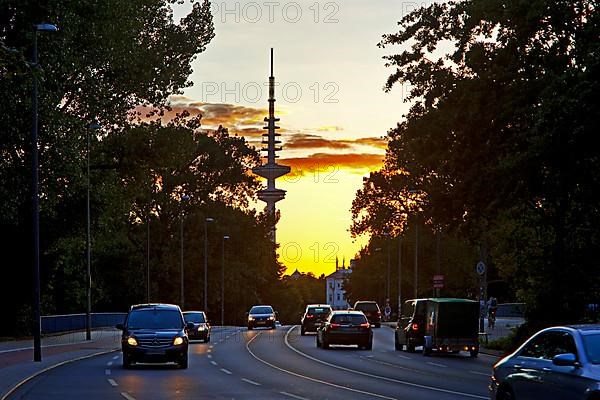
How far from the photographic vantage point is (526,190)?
3900 cm

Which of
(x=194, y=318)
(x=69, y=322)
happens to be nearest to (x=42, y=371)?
(x=194, y=318)

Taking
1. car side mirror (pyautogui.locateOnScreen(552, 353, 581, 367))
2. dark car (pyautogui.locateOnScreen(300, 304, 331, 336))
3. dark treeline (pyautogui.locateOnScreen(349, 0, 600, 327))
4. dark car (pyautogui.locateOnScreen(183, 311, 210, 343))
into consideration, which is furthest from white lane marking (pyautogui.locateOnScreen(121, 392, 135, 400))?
dark car (pyautogui.locateOnScreen(300, 304, 331, 336))

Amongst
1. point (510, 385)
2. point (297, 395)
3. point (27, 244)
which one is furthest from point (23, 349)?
point (510, 385)

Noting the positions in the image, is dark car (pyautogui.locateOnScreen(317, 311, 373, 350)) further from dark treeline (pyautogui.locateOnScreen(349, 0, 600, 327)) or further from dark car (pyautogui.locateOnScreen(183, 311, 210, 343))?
dark car (pyautogui.locateOnScreen(183, 311, 210, 343))

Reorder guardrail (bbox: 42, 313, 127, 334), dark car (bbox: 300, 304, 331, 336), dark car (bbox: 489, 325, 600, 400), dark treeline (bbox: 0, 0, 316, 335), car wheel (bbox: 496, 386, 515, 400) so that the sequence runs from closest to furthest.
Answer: dark car (bbox: 489, 325, 600, 400)
car wheel (bbox: 496, 386, 515, 400)
dark treeline (bbox: 0, 0, 316, 335)
guardrail (bbox: 42, 313, 127, 334)
dark car (bbox: 300, 304, 331, 336)

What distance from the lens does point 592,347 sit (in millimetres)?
14547

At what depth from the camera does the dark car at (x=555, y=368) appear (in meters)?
14.1

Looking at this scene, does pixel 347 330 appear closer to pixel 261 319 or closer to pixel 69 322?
pixel 69 322

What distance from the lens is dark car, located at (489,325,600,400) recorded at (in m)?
A: 14.1

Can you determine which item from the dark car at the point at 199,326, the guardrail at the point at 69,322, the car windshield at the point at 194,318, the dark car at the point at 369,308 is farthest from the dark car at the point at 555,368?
the dark car at the point at 369,308

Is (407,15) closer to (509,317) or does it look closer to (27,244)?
(27,244)

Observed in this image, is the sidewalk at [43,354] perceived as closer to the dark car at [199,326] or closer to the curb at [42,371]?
the curb at [42,371]

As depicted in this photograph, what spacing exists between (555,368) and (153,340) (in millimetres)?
19773

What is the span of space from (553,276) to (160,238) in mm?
65782
